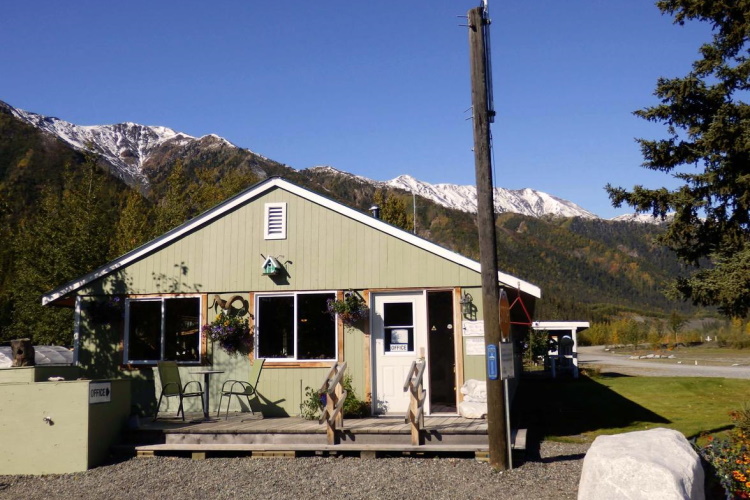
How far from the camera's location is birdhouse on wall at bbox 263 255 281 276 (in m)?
12.2

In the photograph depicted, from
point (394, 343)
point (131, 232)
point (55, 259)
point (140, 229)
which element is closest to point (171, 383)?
point (394, 343)

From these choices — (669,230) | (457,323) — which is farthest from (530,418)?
(669,230)

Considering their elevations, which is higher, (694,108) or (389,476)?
(694,108)

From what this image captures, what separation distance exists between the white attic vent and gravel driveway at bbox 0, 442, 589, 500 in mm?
4221

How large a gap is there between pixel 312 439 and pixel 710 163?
9.43 m

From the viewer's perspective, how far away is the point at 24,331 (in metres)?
26.0

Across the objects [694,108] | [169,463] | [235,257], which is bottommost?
[169,463]

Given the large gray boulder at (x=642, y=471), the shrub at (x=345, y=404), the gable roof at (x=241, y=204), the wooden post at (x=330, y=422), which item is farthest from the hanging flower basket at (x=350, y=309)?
the large gray boulder at (x=642, y=471)

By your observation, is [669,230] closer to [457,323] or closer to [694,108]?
[694,108]

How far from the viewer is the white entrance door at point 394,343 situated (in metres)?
11.6

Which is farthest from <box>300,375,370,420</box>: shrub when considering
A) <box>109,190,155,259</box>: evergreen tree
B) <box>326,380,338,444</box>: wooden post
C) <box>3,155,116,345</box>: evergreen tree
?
<box>109,190,155,259</box>: evergreen tree

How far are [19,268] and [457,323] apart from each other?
75.8 feet

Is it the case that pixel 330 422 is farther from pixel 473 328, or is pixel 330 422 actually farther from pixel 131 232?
pixel 131 232

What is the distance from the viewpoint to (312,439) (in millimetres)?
9969
